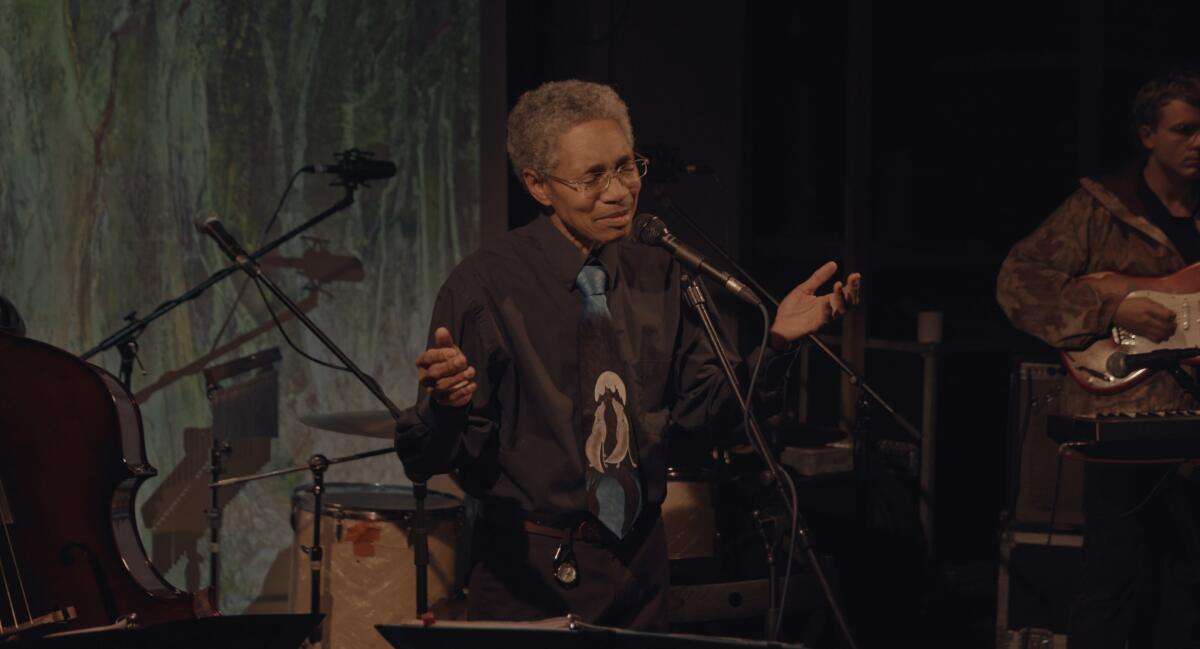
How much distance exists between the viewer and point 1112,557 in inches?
147

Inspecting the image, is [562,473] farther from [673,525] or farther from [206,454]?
[206,454]

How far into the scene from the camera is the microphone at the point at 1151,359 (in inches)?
148

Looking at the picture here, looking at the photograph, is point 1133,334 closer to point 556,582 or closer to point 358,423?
point 556,582

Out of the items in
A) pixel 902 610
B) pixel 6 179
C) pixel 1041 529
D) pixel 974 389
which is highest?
pixel 6 179

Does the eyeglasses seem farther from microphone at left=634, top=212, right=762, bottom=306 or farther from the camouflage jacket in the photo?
the camouflage jacket

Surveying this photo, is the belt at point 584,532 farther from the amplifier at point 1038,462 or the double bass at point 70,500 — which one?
the amplifier at point 1038,462

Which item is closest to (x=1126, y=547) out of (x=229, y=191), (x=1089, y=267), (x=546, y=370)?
(x=1089, y=267)

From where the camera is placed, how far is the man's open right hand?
2264 mm

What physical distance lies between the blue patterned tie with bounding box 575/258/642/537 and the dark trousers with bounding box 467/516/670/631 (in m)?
0.07

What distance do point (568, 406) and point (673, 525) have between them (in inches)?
66.1

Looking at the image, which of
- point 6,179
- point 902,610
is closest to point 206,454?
point 6,179

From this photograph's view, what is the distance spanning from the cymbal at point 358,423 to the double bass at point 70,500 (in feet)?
3.07

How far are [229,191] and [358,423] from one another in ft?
4.48

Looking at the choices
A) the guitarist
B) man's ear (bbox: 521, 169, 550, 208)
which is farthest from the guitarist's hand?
man's ear (bbox: 521, 169, 550, 208)
